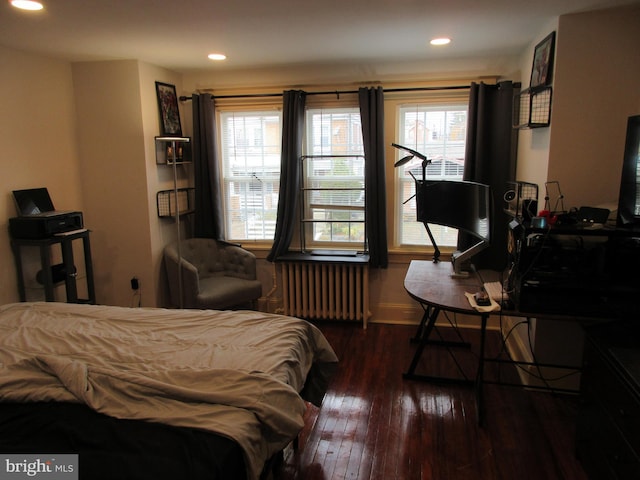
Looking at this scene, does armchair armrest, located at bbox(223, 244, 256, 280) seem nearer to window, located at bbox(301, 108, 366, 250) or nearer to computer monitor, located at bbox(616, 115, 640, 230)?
window, located at bbox(301, 108, 366, 250)

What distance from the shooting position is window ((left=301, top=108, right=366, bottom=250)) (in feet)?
13.4

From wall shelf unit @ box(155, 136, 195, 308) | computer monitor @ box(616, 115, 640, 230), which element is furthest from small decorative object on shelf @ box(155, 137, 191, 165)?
computer monitor @ box(616, 115, 640, 230)

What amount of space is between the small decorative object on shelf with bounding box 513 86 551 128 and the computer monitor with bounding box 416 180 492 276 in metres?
0.51

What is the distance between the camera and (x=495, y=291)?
2605 mm

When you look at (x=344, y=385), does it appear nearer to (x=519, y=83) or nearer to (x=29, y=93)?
(x=519, y=83)

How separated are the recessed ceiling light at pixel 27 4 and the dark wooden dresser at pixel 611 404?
126 inches

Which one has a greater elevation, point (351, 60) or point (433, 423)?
point (351, 60)

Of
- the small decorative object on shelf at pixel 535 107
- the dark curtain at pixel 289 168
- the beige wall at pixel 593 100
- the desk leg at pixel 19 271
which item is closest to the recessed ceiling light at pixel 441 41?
the small decorative object on shelf at pixel 535 107

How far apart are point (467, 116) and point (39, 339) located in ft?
11.0

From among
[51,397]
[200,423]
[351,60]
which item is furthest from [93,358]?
[351,60]

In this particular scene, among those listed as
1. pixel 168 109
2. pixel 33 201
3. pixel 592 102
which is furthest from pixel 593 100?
pixel 33 201

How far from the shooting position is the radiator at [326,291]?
160 inches

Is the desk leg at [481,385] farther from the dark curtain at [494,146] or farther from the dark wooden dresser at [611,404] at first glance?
the dark curtain at [494,146]

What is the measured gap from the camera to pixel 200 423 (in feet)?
4.96
